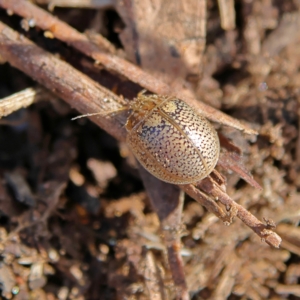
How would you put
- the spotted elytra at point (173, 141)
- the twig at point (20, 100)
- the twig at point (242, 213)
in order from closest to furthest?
the twig at point (242, 213) → the spotted elytra at point (173, 141) → the twig at point (20, 100)

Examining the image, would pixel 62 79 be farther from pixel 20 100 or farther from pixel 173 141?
pixel 173 141

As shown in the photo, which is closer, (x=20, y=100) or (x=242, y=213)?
(x=242, y=213)

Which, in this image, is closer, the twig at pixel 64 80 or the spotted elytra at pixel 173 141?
the spotted elytra at pixel 173 141

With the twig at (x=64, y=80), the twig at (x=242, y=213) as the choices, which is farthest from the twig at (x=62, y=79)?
the twig at (x=242, y=213)

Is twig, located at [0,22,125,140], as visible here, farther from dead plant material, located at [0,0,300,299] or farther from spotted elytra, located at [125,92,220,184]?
spotted elytra, located at [125,92,220,184]

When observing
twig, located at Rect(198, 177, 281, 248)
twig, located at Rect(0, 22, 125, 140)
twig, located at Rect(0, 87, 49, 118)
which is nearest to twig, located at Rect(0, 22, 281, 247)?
twig, located at Rect(0, 22, 125, 140)

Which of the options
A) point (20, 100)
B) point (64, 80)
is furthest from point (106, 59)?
point (20, 100)

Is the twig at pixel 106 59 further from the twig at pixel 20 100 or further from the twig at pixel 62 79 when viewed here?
the twig at pixel 20 100
